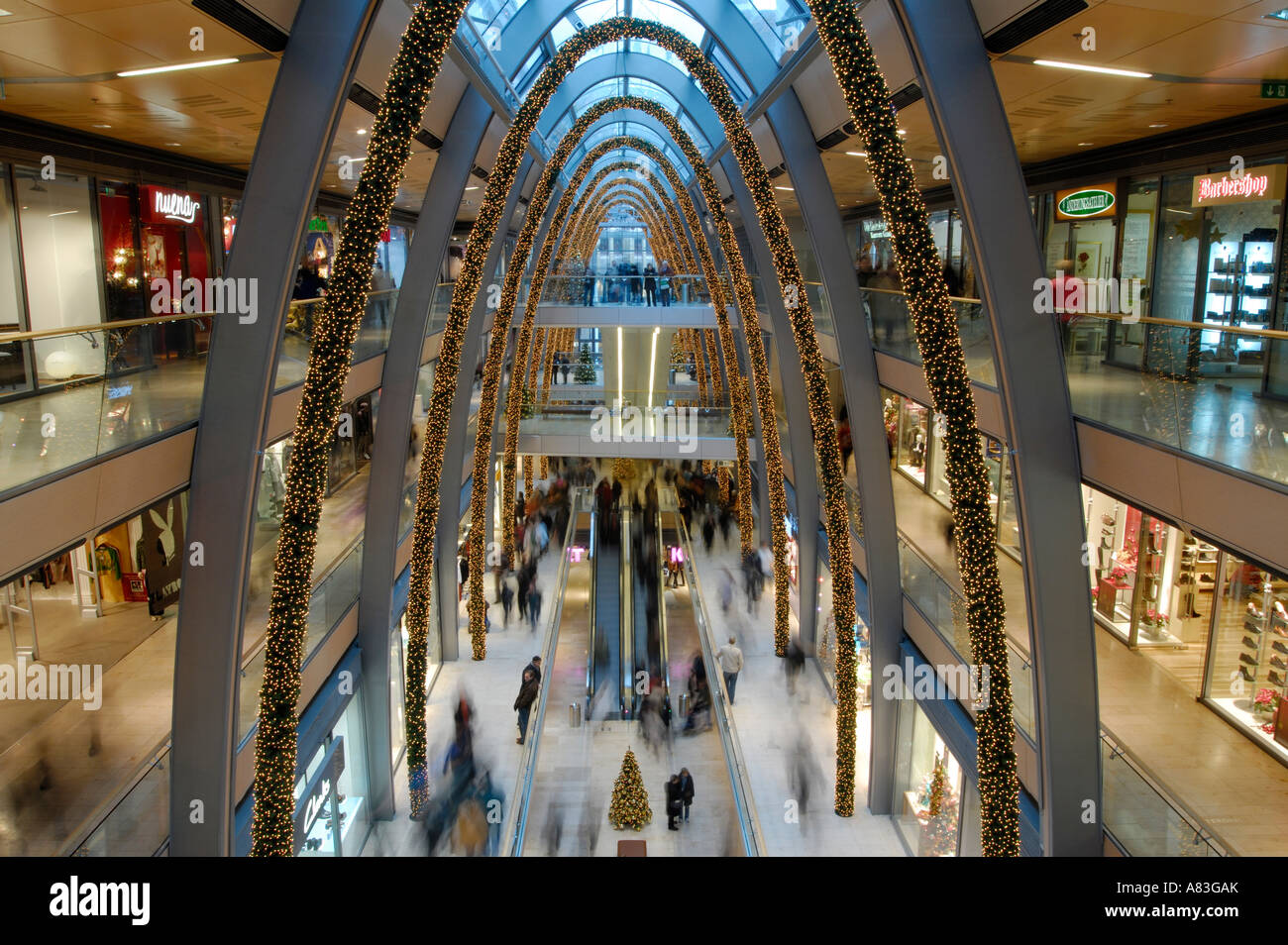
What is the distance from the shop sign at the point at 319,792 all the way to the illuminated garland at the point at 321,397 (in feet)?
10.4

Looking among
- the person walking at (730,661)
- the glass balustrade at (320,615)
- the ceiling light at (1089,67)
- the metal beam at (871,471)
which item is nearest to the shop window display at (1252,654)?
the metal beam at (871,471)

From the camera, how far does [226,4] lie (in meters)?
6.95

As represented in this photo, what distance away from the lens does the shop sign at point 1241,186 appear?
9.98 m

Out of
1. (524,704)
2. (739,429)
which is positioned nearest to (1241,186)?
(524,704)

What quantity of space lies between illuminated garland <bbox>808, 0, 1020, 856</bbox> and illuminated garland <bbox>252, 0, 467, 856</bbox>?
145 inches

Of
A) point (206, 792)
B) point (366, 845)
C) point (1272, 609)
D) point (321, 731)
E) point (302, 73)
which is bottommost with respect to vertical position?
point (366, 845)

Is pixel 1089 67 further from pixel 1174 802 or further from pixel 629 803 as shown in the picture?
pixel 629 803

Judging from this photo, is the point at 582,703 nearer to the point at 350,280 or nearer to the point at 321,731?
the point at 321,731

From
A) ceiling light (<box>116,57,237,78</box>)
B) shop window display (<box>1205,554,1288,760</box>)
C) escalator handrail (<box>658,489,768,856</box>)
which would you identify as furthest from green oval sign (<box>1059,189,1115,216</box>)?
ceiling light (<box>116,57,237,78</box>)

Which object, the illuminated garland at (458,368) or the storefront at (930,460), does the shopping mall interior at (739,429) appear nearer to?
the illuminated garland at (458,368)

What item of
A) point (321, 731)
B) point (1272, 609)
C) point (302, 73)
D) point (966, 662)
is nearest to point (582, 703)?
point (321, 731)

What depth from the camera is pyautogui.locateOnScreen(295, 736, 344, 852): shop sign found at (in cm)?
1097

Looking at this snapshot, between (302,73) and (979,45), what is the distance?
6.11 m

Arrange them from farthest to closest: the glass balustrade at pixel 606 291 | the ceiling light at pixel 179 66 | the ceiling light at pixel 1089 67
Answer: the glass balustrade at pixel 606 291
the ceiling light at pixel 1089 67
the ceiling light at pixel 179 66
